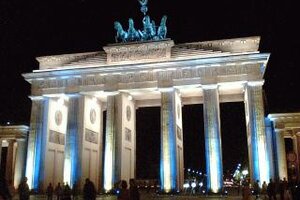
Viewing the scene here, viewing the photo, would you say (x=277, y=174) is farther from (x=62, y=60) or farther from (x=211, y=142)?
(x=62, y=60)

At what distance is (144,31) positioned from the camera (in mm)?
37938

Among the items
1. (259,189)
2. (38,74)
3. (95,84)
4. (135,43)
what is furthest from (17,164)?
(259,189)

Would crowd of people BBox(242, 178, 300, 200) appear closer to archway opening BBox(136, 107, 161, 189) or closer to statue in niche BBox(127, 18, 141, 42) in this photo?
statue in niche BBox(127, 18, 141, 42)

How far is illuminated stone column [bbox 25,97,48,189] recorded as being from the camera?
36.2m

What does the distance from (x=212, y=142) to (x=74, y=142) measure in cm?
1330

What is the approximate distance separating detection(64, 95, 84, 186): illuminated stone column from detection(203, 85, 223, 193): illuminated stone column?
12257mm

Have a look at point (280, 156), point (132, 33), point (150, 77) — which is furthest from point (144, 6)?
point (280, 156)

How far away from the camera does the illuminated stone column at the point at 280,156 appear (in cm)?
3481

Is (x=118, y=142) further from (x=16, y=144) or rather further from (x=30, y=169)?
(x=16, y=144)

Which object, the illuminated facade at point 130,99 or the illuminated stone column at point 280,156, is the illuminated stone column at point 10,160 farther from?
the illuminated stone column at point 280,156

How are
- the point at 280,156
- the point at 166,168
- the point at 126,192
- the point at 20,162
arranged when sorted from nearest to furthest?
the point at 126,192 < the point at 166,168 < the point at 280,156 < the point at 20,162

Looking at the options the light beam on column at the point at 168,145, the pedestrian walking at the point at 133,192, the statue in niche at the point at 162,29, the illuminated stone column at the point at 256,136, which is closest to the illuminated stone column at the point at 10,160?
the light beam on column at the point at 168,145

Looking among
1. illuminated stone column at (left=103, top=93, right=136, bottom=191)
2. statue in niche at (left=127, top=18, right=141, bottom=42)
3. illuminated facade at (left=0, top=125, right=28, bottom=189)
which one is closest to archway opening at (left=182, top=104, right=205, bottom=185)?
illuminated stone column at (left=103, top=93, right=136, bottom=191)

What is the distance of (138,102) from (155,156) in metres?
21.4
